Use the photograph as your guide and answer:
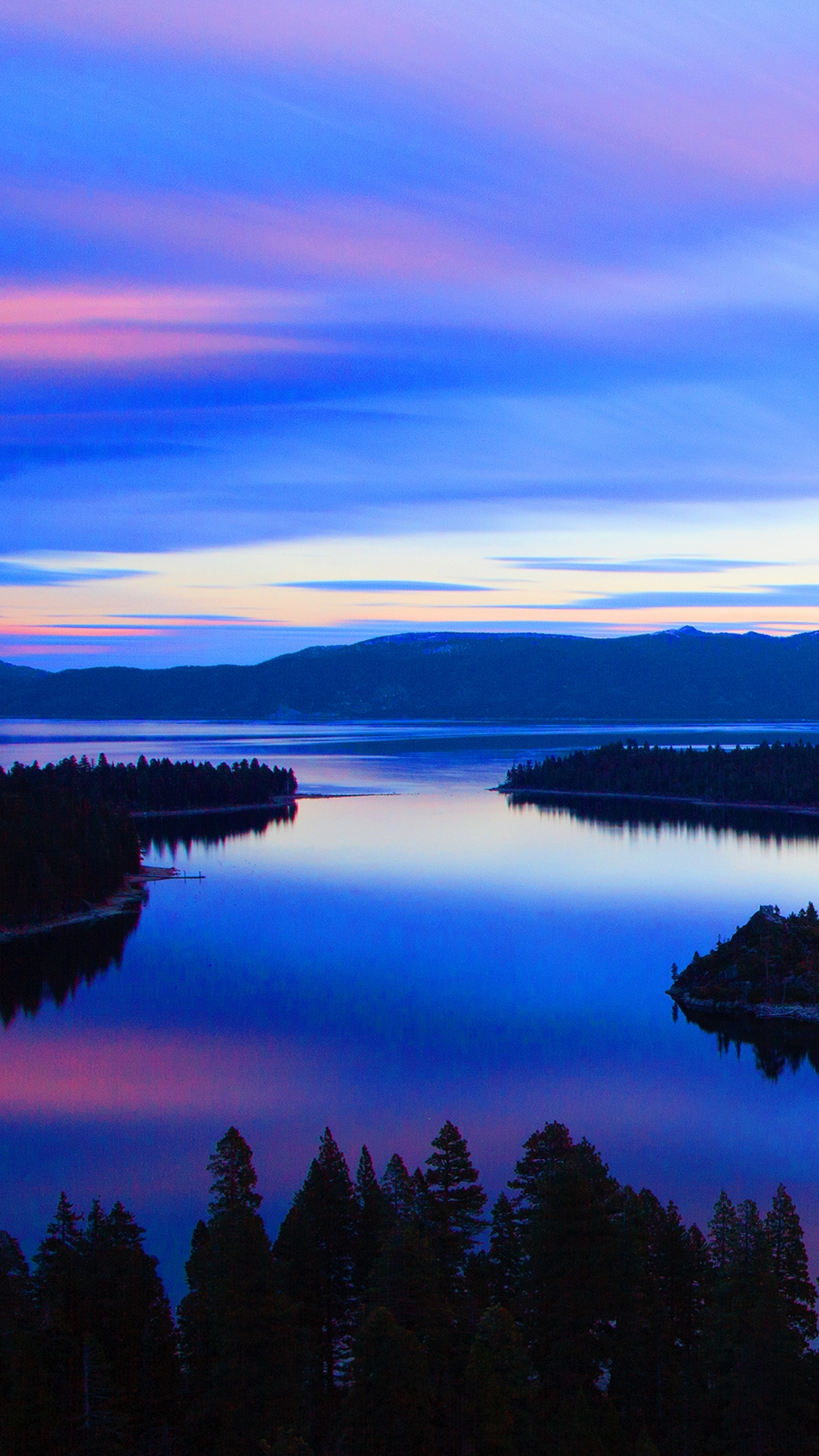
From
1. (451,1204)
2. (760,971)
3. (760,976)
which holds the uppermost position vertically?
(451,1204)

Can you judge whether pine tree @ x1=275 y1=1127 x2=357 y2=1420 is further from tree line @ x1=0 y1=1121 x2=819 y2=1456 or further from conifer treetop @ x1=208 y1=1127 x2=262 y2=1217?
conifer treetop @ x1=208 y1=1127 x2=262 y2=1217

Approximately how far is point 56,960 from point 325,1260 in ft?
144

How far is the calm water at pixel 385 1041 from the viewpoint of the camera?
118 feet

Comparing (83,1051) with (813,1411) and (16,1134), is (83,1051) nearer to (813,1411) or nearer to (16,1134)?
(16,1134)

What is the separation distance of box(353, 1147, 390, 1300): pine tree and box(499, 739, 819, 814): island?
477 feet

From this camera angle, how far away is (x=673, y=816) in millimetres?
153750

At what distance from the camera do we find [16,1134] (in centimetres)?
3859

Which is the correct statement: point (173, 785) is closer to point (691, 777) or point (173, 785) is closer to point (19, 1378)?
point (691, 777)

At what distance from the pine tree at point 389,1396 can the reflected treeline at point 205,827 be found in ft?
316

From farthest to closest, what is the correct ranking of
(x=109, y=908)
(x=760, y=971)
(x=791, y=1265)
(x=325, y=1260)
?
(x=109, y=908) < (x=760, y=971) < (x=325, y=1260) < (x=791, y=1265)

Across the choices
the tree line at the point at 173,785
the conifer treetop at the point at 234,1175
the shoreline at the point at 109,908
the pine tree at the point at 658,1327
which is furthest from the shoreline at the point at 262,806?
the pine tree at the point at 658,1327

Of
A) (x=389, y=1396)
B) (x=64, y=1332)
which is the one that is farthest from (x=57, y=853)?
(x=389, y=1396)

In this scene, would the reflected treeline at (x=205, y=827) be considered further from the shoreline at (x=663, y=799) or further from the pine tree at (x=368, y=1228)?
the pine tree at (x=368, y=1228)

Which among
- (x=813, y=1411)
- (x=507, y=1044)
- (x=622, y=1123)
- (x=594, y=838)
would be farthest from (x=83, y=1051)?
(x=594, y=838)
